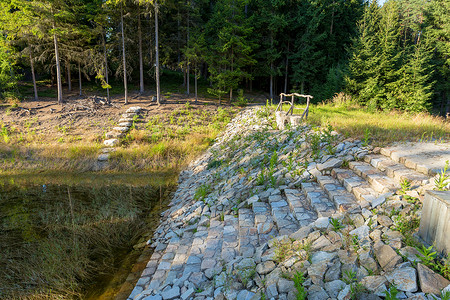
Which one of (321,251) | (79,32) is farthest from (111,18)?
(321,251)

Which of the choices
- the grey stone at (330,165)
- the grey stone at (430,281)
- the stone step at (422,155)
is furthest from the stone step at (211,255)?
the stone step at (422,155)

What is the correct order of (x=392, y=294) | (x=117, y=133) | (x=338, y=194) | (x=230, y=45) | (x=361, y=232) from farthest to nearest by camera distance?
(x=230, y=45)
(x=117, y=133)
(x=338, y=194)
(x=361, y=232)
(x=392, y=294)

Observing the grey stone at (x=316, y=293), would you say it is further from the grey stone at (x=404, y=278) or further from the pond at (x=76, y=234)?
the pond at (x=76, y=234)

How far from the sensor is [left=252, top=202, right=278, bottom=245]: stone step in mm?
4070

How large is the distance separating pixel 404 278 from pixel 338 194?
2016 mm

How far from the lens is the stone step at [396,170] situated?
12.6ft

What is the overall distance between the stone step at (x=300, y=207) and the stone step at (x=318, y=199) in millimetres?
84

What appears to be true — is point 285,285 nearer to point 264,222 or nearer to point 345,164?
point 264,222

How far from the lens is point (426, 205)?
9.16ft

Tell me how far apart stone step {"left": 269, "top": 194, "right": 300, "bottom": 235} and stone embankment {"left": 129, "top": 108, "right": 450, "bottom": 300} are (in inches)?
0.7

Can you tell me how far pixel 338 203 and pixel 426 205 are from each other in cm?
130

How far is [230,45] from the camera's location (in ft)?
59.6

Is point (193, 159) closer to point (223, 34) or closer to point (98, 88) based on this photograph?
point (223, 34)

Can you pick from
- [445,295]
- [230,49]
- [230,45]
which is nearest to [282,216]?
[445,295]
